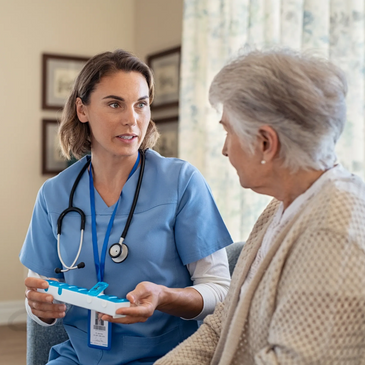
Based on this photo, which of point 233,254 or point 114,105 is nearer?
point 114,105

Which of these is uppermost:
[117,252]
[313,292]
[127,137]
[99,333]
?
[127,137]

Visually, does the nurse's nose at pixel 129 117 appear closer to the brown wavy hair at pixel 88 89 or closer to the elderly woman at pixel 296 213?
the brown wavy hair at pixel 88 89

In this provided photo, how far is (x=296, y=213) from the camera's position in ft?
3.84

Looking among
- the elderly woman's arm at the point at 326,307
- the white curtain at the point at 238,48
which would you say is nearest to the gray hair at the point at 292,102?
the elderly woman's arm at the point at 326,307

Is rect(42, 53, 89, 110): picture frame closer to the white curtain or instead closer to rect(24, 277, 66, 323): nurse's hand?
the white curtain

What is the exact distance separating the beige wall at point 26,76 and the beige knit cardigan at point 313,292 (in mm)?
3368

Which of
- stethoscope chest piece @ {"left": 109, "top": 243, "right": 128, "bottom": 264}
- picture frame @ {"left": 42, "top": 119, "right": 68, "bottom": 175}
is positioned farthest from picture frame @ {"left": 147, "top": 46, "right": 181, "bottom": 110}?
stethoscope chest piece @ {"left": 109, "top": 243, "right": 128, "bottom": 264}

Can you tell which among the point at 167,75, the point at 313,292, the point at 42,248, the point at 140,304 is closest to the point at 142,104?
the point at 42,248

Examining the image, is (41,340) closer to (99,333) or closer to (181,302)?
(99,333)

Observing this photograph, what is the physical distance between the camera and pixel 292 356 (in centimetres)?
102

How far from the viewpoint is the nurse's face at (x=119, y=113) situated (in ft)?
5.78

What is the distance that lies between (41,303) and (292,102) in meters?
0.96

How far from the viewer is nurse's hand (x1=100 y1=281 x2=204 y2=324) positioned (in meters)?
1.39

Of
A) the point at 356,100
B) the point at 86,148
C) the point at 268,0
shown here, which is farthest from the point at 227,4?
the point at 86,148
